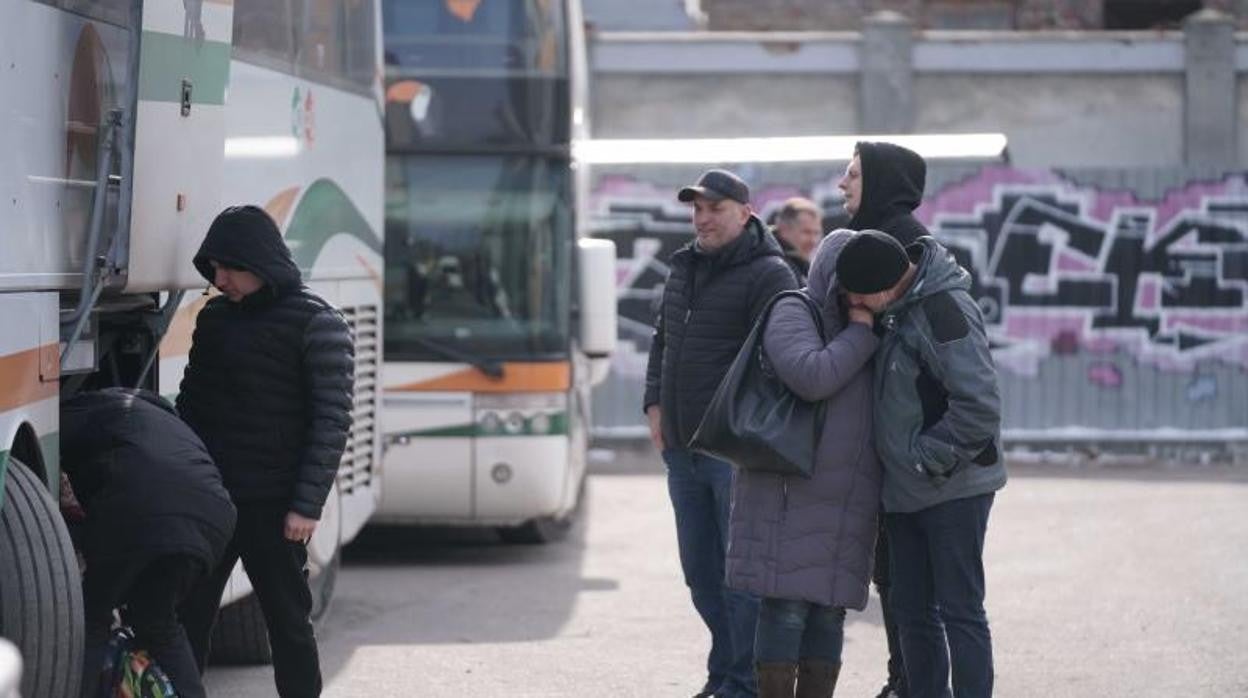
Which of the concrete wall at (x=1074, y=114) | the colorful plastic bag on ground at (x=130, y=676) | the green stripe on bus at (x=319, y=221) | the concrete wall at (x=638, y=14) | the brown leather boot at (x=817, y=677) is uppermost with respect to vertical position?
the concrete wall at (x=638, y=14)

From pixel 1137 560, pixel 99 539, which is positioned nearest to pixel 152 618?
pixel 99 539

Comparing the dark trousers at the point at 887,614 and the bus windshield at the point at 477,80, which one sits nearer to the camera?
the dark trousers at the point at 887,614

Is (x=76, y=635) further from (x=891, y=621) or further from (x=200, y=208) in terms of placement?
(x=891, y=621)

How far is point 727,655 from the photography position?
8.35 m

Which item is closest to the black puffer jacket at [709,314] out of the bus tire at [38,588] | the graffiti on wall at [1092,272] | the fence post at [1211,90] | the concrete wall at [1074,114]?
the bus tire at [38,588]

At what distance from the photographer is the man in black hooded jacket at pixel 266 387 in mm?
6801

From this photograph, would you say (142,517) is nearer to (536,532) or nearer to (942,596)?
(942,596)

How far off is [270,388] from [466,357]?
20.0 feet

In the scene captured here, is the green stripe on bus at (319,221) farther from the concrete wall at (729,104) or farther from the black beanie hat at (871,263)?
the concrete wall at (729,104)

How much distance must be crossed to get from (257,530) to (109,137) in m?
1.26

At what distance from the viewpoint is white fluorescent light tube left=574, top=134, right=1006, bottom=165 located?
16.6 m

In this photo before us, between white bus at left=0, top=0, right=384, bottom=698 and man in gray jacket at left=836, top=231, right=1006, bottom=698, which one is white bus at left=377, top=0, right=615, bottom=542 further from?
man in gray jacket at left=836, top=231, right=1006, bottom=698

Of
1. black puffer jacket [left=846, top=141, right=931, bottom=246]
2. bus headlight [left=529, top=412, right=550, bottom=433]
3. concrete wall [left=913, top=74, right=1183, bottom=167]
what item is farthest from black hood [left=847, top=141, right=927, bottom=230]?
concrete wall [left=913, top=74, right=1183, bottom=167]

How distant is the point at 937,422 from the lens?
671 cm
